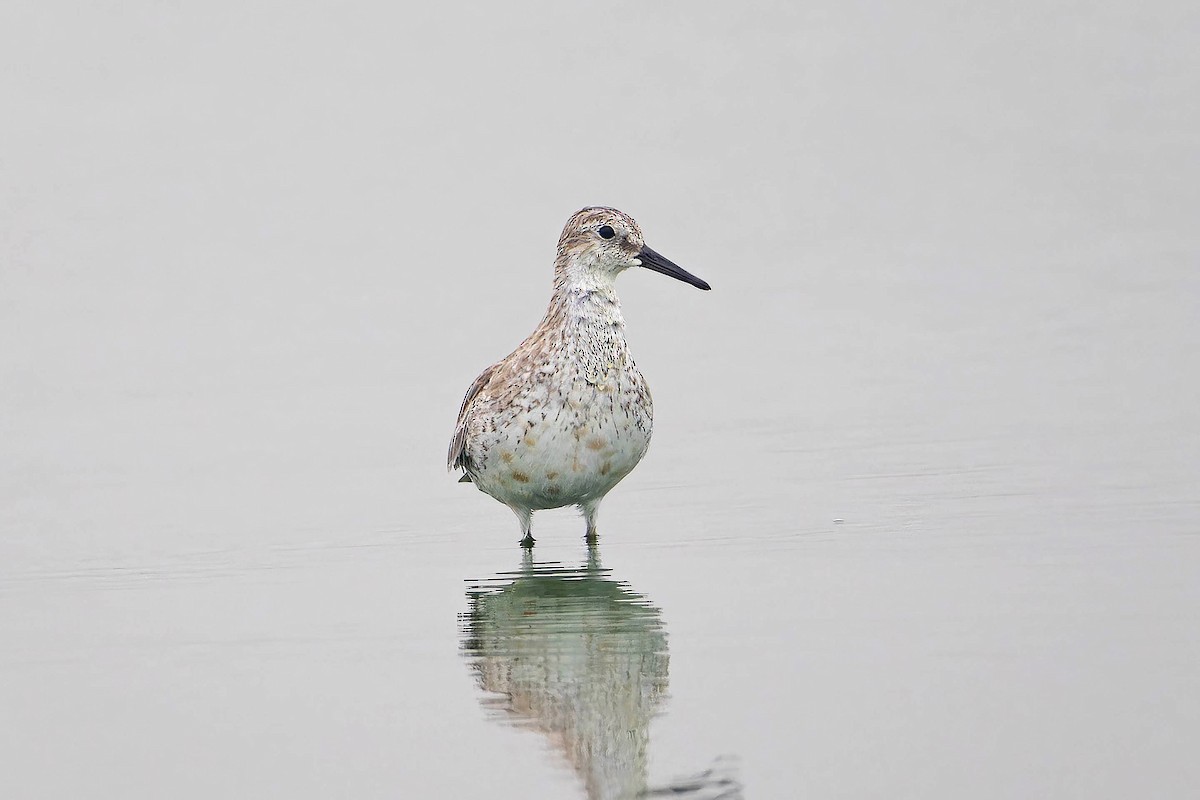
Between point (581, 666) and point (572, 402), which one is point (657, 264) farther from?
point (581, 666)

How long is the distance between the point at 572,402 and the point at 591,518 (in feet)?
2.64

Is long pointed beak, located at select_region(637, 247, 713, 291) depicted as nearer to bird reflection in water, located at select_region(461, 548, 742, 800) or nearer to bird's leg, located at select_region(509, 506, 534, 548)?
bird's leg, located at select_region(509, 506, 534, 548)

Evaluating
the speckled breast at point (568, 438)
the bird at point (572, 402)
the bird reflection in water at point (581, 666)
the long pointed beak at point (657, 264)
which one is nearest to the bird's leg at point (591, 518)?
the bird at point (572, 402)

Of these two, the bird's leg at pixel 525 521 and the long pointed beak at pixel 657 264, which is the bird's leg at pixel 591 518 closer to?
the bird's leg at pixel 525 521

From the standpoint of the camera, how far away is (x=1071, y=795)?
613 cm

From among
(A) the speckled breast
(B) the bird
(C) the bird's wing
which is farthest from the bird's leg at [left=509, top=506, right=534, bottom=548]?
(C) the bird's wing

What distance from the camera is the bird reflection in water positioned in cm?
670

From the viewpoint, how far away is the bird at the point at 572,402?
10.8 m

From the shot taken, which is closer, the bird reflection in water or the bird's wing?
the bird reflection in water

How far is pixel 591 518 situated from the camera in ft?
36.9

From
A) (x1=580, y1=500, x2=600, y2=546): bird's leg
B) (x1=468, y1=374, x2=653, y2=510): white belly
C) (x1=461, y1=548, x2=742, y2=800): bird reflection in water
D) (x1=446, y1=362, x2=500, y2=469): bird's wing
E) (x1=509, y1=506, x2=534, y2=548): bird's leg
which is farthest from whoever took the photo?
(x1=446, y1=362, x2=500, y2=469): bird's wing

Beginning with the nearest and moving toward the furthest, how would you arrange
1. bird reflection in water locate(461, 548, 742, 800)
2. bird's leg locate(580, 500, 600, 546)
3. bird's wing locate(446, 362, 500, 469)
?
bird reflection in water locate(461, 548, 742, 800)
bird's leg locate(580, 500, 600, 546)
bird's wing locate(446, 362, 500, 469)

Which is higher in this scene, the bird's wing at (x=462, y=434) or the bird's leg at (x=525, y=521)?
the bird's wing at (x=462, y=434)

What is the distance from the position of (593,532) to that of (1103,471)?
122 inches
